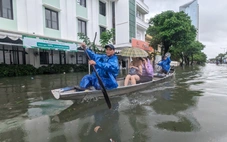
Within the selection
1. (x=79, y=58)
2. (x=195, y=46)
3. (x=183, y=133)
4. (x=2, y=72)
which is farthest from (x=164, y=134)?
(x=195, y=46)

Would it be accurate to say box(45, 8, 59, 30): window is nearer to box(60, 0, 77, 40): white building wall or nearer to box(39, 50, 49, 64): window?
box(60, 0, 77, 40): white building wall

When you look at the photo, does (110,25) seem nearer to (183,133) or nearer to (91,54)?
(91,54)

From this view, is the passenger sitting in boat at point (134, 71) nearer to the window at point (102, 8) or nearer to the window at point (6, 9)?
the window at point (6, 9)

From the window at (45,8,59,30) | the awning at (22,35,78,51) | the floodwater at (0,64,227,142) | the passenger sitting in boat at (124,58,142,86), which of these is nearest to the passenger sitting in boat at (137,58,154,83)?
the passenger sitting in boat at (124,58,142,86)

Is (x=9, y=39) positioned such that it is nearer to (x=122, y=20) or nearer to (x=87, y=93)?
(x=87, y=93)

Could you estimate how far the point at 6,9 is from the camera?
12070mm

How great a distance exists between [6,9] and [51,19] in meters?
3.93

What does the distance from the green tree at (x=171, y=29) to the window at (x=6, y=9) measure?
56.3ft

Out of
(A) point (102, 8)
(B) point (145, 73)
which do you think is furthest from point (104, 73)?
(A) point (102, 8)

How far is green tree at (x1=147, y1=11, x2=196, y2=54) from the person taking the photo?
67.6 feet

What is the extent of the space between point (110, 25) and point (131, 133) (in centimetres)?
2123

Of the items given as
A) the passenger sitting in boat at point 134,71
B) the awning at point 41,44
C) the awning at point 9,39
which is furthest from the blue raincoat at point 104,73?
the awning at point 9,39

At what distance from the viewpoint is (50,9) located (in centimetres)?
1512

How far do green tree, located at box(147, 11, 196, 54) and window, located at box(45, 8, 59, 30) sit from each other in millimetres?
13438
